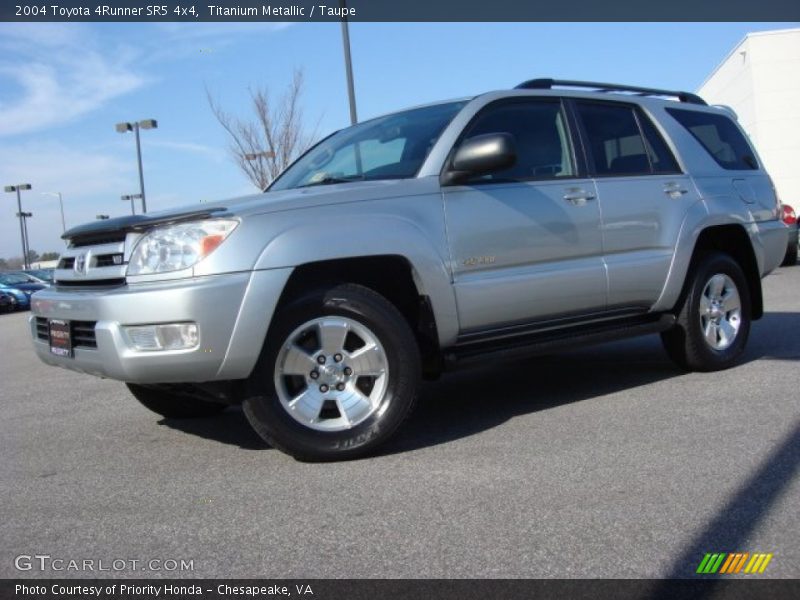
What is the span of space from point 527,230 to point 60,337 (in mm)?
2566

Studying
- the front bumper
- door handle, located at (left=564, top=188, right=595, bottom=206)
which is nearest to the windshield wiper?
the front bumper

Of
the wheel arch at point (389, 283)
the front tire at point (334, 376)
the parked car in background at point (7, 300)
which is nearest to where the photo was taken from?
the front tire at point (334, 376)

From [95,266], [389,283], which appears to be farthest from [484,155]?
[95,266]

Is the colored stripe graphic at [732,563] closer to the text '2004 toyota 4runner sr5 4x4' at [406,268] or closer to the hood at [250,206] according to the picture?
the text '2004 toyota 4runner sr5 4x4' at [406,268]

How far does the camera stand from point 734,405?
473cm

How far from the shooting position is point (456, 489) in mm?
3473

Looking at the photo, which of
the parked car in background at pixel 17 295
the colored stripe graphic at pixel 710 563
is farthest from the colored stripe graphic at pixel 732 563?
the parked car in background at pixel 17 295

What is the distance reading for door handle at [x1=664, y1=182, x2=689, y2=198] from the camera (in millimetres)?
5418

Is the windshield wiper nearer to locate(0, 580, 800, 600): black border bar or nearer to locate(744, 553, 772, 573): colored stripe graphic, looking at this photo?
locate(0, 580, 800, 600): black border bar

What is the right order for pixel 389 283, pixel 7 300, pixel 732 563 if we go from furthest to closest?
pixel 7 300 → pixel 389 283 → pixel 732 563

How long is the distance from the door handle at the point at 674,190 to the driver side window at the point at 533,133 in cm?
82

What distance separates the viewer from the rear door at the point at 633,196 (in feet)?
16.6

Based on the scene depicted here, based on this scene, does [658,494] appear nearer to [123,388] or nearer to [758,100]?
[123,388]

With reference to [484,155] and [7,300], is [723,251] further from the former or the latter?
[7,300]
